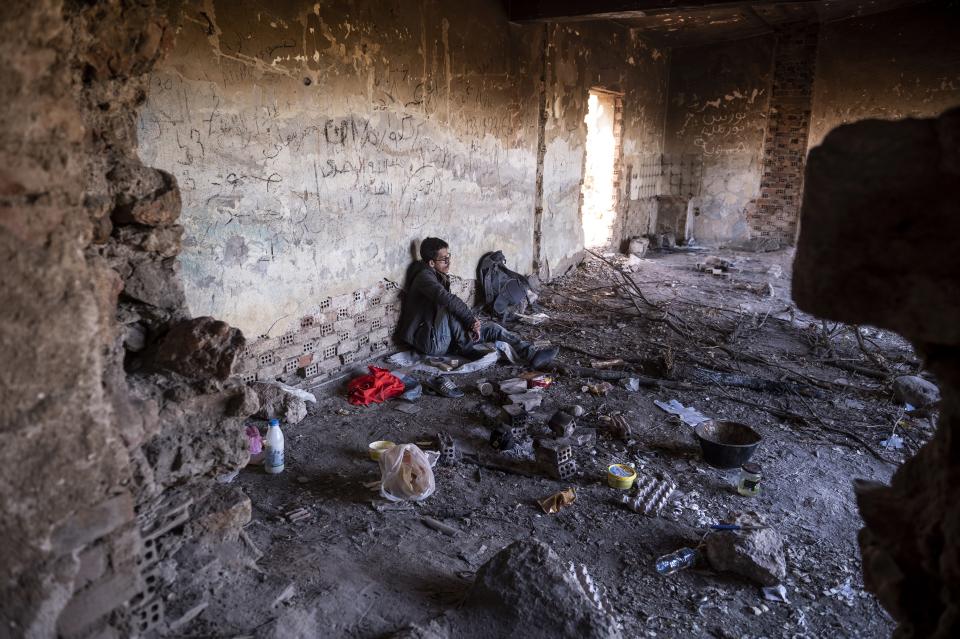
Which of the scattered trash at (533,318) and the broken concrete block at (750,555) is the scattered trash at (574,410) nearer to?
the broken concrete block at (750,555)

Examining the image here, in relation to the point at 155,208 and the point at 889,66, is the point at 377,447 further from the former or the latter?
the point at 889,66

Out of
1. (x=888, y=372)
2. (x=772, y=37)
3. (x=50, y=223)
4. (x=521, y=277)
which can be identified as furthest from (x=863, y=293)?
(x=772, y=37)

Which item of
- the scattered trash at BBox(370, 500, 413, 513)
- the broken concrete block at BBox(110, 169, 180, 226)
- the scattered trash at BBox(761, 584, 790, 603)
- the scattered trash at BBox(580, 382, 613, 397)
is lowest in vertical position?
the scattered trash at BBox(761, 584, 790, 603)

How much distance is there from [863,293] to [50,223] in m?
2.10

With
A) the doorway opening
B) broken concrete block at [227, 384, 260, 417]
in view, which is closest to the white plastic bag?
broken concrete block at [227, 384, 260, 417]

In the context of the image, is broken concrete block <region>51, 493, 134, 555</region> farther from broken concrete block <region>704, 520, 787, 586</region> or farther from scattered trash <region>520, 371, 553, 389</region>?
scattered trash <region>520, 371, 553, 389</region>

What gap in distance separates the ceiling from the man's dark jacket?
3149mm

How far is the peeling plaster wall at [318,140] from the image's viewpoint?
12.8ft

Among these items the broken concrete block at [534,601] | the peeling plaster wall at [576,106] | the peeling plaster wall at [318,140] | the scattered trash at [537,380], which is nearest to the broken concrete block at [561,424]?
the scattered trash at [537,380]

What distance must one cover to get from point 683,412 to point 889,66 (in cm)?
871

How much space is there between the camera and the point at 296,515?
335cm

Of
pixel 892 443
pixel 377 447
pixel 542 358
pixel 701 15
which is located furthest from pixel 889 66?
pixel 377 447

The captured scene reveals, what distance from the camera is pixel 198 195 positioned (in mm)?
3936

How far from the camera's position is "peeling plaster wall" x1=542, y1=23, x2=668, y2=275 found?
26.8 ft
